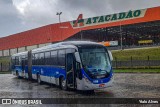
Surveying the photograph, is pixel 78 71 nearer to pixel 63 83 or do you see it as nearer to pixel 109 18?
pixel 63 83

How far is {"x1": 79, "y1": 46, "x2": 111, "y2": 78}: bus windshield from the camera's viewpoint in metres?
14.5

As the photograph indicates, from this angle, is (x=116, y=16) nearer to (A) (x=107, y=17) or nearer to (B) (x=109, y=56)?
(A) (x=107, y=17)

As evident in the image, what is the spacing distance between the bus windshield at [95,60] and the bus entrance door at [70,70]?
93 cm

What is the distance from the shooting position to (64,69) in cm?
1658

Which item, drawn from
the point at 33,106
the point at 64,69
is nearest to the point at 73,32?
the point at 64,69

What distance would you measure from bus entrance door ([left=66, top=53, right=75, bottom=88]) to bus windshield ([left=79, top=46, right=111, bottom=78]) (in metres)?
0.93

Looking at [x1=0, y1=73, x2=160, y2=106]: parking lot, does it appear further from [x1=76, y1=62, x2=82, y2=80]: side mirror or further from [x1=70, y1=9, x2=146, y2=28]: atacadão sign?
[x1=70, y1=9, x2=146, y2=28]: atacadão sign

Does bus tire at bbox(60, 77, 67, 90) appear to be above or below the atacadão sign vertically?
below

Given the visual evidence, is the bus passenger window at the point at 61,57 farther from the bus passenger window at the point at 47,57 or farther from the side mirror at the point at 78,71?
the bus passenger window at the point at 47,57

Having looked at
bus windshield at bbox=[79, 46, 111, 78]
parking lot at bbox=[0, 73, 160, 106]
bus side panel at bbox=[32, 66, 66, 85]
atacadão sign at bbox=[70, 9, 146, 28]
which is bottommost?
parking lot at bbox=[0, 73, 160, 106]

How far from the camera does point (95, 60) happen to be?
48.8 feet

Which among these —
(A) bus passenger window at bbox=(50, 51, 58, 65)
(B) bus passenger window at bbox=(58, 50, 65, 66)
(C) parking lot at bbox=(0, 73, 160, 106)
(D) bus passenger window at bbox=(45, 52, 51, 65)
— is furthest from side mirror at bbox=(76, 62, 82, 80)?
(D) bus passenger window at bbox=(45, 52, 51, 65)

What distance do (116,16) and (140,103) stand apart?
54.5m

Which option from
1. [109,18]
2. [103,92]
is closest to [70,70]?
[103,92]
